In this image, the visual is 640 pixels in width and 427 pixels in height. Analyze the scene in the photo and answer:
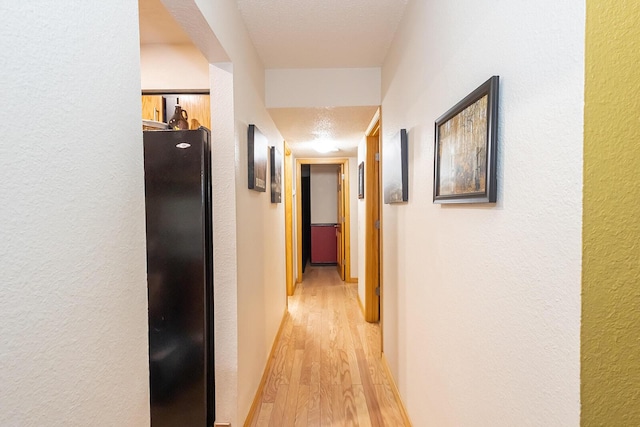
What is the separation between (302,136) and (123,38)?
3.16m

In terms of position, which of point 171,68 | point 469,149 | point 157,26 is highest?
point 157,26

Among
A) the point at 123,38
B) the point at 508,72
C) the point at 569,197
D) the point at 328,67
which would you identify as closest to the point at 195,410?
the point at 123,38

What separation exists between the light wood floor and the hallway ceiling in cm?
220

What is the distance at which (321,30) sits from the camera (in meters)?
2.10

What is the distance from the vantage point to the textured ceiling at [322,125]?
114 inches

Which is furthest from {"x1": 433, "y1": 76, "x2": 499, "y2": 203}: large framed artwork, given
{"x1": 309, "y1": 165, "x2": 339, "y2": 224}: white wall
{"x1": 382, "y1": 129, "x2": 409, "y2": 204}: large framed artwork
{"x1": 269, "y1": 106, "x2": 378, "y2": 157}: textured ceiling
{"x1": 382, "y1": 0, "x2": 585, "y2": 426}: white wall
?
{"x1": 309, "y1": 165, "x2": 339, "y2": 224}: white wall

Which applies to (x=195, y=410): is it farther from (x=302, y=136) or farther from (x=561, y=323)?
(x=302, y=136)

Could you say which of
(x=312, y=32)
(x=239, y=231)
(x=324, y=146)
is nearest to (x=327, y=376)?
(x=239, y=231)

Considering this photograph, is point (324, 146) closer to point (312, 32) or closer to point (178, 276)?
point (312, 32)

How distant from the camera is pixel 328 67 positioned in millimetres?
2725

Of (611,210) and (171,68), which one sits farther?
(171,68)

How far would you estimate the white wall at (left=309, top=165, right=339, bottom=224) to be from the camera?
7301 mm

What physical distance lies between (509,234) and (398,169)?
A: 1.16 meters

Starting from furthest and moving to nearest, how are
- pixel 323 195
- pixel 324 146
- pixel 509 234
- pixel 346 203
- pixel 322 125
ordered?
1. pixel 323 195
2. pixel 346 203
3. pixel 324 146
4. pixel 322 125
5. pixel 509 234
